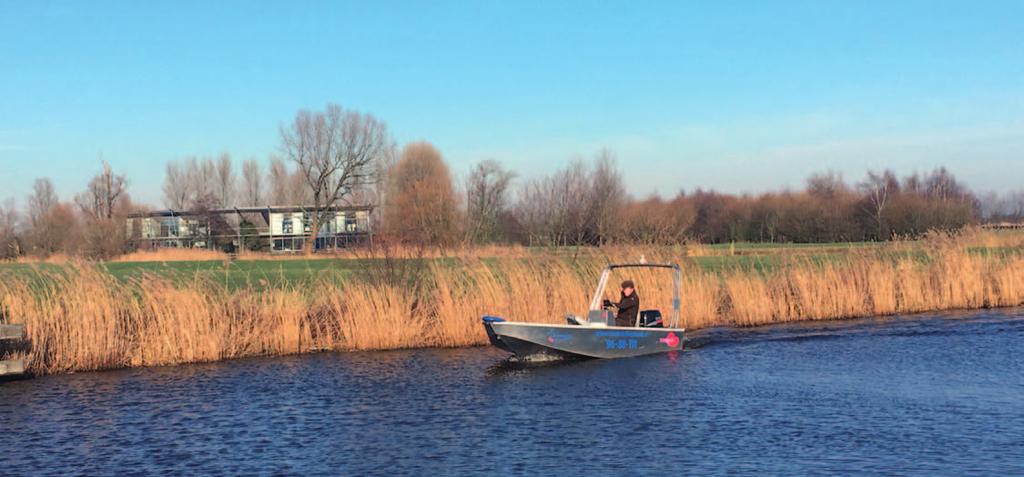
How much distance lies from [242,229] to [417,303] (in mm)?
76188

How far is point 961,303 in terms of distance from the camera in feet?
104

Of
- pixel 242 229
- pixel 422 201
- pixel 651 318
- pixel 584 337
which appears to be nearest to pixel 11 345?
pixel 584 337

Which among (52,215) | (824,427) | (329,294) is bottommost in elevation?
(824,427)

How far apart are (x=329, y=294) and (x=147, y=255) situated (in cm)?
5603

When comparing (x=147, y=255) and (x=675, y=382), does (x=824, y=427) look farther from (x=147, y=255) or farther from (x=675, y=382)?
(x=147, y=255)

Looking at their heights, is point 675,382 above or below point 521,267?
below

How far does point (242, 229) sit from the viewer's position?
97.6m

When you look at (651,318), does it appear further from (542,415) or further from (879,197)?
(879,197)

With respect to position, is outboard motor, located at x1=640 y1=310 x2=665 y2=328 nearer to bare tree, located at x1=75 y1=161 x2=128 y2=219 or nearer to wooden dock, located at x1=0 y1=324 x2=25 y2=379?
wooden dock, located at x1=0 y1=324 x2=25 y2=379

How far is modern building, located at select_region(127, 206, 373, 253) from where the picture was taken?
308 ft

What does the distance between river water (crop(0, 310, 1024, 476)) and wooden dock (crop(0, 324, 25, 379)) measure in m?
0.31

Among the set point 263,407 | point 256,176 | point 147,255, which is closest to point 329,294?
point 263,407

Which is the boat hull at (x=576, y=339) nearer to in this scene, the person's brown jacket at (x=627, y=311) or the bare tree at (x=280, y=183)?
the person's brown jacket at (x=627, y=311)

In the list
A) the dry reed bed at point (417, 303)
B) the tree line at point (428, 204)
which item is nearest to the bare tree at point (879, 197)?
the tree line at point (428, 204)
